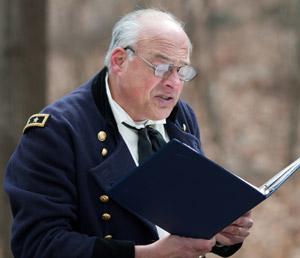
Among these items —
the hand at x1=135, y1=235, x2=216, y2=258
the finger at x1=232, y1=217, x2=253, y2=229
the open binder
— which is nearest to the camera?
the open binder

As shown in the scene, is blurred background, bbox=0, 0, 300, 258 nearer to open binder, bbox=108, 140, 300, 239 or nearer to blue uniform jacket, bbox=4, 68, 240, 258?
blue uniform jacket, bbox=4, 68, 240, 258

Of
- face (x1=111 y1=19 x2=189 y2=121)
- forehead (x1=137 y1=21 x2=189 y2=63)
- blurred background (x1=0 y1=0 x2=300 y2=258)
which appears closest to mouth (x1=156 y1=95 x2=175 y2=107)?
face (x1=111 y1=19 x2=189 y2=121)

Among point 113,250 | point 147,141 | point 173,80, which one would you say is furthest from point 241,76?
point 113,250

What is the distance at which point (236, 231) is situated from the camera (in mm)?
2961

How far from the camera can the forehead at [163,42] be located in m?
3.02

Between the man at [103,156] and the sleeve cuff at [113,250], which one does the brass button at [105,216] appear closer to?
the man at [103,156]

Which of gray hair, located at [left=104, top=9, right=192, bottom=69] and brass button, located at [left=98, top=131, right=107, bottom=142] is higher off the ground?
gray hair, located at [left=104, top=9, right=192, bottom=69]

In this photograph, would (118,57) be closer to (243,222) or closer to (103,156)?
(103,156)

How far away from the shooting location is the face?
119 inches

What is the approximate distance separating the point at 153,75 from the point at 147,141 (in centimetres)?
28

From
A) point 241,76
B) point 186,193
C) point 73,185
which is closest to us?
point 186,193

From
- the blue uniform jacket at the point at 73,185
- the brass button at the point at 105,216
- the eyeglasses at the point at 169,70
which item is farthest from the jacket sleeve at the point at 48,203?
the eyeglasses at the point at 169,70

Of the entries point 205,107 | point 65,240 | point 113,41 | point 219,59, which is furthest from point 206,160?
point 219,59

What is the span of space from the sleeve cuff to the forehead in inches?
28.3
